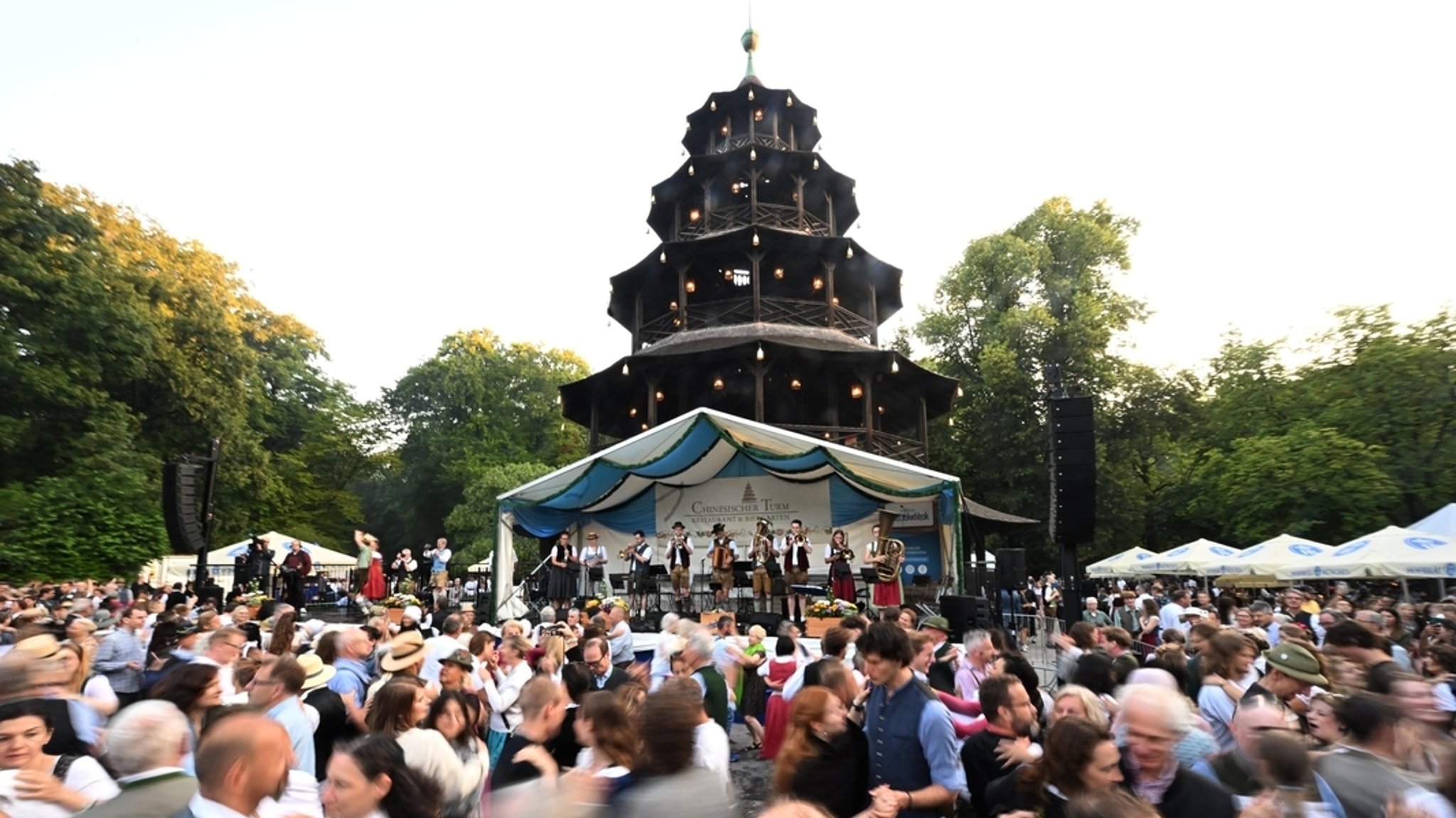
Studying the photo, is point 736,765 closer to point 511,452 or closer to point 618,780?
point 618,780

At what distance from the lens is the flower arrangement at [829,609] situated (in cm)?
1468

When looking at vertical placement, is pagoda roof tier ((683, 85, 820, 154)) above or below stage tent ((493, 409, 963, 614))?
above

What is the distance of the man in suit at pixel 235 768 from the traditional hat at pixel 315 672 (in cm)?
260

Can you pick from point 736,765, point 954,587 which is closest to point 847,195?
point 954,587

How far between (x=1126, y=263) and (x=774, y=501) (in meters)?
28.3

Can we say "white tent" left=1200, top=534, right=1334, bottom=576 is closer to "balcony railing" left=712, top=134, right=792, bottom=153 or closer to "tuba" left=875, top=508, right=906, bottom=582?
"tuba" left=875, top=508, right=906, bottom=582

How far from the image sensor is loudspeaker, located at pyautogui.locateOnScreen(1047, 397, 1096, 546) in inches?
476

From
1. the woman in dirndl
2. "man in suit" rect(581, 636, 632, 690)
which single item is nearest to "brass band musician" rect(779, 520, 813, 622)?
the woman in dirndl

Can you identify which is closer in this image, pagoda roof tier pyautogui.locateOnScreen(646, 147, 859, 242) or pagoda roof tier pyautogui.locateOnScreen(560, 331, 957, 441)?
pagoda roof tier pyautogui.locateOnScreen(560, 331, 957, 441)

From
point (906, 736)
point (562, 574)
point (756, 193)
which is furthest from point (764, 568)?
point (756, 193)

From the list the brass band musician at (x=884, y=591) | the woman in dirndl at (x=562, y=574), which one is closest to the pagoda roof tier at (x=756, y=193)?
the woman in dirndl at (x=562, y=574)

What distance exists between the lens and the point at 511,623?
8133 mm

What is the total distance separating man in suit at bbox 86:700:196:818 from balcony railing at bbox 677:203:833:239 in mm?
24596

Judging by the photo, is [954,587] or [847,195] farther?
[847,195]
